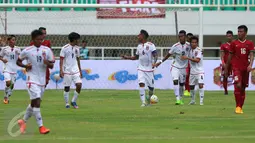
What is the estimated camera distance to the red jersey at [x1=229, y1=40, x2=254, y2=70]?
19.9 metres

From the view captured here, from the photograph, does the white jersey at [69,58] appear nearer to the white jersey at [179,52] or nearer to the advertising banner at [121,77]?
the white jersey at [179,52]

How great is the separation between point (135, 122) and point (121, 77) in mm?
16044

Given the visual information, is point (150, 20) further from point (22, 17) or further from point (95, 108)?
point (95, 108)

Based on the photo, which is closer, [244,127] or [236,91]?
[244,127]

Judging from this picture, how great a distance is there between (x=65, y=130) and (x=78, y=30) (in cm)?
1983

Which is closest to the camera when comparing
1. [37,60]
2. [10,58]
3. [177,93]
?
[37,60]

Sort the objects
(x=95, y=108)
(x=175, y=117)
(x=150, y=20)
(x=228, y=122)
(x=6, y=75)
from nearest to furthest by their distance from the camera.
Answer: (x=228, y=122), (x=175, y=117), (x=95, y=108), (x=6, y=75), (x=150, y=20)

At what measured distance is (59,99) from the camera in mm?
26750

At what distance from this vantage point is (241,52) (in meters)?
19.9

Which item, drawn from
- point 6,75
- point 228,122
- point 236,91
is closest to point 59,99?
point 6,75

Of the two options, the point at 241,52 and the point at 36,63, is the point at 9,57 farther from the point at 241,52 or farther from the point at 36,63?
the point at 36,63

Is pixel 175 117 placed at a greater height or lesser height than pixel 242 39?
lesser

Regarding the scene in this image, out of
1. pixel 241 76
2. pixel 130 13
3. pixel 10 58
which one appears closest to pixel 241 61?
pixel 241 76

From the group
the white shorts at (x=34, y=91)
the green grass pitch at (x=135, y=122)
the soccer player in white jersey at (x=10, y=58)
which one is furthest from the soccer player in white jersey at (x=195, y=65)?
the white shorts at (x=34, y=91)
